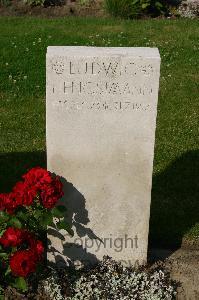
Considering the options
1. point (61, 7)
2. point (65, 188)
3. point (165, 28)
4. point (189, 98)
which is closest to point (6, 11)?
point (61, 7)

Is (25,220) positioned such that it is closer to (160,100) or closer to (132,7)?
(160,100)

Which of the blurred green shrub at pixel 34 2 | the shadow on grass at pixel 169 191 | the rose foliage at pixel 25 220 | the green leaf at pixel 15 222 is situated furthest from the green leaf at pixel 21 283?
the blurred green shrub at pixel 34 2

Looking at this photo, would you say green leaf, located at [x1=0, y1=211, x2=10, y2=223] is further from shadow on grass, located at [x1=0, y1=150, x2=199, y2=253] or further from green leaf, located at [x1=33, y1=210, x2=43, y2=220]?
shadow on grass, located at [x1=0, y1=150, x2=199, y2=253]

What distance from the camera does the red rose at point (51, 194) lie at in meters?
4.60

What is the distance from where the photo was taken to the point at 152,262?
5449 millimetres

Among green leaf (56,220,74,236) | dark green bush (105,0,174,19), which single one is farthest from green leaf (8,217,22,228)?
dark green bush (105,0,174,19)

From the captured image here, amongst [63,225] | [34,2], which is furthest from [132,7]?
[63,225]

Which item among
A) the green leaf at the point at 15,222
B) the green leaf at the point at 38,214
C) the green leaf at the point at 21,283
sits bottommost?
the green leaf at the point at 21,283

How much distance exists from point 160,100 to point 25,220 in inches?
191

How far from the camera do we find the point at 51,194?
4.61 m

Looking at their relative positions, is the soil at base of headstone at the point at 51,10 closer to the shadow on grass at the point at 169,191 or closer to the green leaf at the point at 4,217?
the shadow on grass at the point at 169,191

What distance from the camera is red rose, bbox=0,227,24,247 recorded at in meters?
4.39

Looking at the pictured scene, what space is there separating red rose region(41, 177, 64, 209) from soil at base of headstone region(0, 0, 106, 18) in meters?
9.39

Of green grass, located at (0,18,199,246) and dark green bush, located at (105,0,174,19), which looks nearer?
green grass, located at (0,18,199,246)
